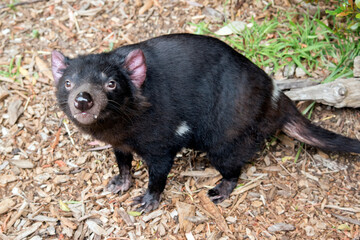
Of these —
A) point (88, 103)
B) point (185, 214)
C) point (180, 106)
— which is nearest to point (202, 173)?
point (185, 214)

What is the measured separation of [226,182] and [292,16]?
87.8 inches

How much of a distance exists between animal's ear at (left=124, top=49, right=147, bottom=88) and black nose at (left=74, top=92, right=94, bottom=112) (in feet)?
1.54

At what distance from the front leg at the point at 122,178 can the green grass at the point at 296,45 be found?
1884mm

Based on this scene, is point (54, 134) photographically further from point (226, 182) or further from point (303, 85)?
point (303, 85)

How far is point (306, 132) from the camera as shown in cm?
384

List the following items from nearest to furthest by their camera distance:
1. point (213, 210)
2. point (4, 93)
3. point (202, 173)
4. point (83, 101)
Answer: point (83, 101) → point (213, 210) → point (202, 173) → point (4, 93)

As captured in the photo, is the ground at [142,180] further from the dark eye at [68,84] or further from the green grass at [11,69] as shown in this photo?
the dark eye at [68,84]

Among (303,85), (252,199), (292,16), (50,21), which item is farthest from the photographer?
(50,21)

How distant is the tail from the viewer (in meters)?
3.75

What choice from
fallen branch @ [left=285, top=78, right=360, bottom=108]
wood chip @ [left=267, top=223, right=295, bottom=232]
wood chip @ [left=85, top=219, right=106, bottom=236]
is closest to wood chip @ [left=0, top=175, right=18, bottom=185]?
wood chip @ [left=85, top=219, right=106, bottom=236]

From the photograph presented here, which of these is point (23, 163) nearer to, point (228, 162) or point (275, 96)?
point (228, 162)

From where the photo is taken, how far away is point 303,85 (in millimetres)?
4383

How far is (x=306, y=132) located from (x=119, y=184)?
185cm

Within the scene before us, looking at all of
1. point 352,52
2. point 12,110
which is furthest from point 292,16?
point 12,110
